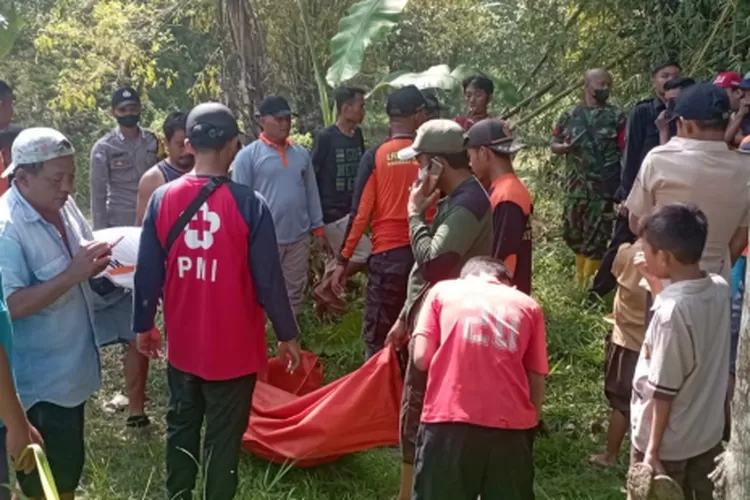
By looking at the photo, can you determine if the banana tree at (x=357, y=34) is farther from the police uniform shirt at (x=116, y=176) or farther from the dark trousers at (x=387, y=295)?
the dark trousers at (x=387, y=295)

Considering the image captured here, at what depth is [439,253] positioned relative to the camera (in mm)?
3461

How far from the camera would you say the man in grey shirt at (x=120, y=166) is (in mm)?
5781

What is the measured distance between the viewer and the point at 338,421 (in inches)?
157

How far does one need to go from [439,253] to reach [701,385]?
1.08 metres

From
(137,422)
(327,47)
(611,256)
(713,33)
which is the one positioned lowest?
(137,422)

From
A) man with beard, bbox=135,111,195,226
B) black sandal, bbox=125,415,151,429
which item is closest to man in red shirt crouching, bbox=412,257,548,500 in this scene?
black sandal, bbox=125,415,151,429

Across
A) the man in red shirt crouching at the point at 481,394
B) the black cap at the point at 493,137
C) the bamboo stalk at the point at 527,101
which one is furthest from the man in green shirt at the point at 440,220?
the bamboo stalk at the point at 527,101

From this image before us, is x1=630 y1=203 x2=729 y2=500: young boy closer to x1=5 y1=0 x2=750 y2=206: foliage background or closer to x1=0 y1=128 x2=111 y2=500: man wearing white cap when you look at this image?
x1=0 y1=128 x2=111 y2=500: man wearing white cap

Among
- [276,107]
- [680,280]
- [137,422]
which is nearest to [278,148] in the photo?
[276,107]

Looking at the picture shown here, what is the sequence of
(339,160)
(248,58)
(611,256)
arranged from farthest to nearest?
(248,58) < (611,256) < (339,160)

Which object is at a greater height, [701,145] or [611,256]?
[701,145]

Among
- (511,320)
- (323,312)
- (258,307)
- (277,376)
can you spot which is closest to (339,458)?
(277,376)

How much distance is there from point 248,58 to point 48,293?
421 cm

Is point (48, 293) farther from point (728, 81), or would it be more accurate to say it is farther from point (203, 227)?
point (728, 81)
